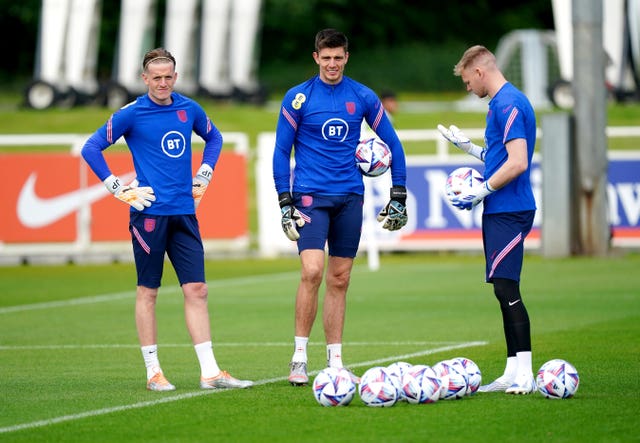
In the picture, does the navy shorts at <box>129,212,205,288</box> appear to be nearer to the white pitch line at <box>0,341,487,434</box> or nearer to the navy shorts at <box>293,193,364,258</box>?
the navy shorts at <box>293,193,364,258</box>

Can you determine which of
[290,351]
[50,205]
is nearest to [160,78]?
[290,351]

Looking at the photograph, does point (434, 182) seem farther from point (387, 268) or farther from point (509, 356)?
point (509, 356)

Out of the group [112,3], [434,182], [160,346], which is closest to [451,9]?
[112,3]

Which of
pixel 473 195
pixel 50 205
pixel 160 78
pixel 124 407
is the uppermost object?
pixel 160 78

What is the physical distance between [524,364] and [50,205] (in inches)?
611

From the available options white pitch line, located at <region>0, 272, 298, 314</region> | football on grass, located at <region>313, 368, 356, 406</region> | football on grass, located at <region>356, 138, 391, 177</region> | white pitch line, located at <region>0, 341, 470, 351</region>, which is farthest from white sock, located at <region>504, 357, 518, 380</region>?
white pitch line, located at <region>0, 272, 298, 314</region>

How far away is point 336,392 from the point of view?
9.31 m

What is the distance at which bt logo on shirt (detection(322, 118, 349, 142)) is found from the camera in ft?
34.6

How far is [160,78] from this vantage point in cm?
1030

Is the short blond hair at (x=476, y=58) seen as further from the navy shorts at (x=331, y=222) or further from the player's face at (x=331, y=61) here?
the navy shorts at (x=331, y=222)

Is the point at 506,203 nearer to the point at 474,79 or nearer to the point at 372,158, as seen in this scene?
the point at 474,79

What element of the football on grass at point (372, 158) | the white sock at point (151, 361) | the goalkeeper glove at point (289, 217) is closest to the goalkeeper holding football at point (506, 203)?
the football on grass at point (372, 158)

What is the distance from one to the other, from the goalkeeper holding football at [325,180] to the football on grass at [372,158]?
0.22ft

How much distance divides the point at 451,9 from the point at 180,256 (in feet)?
213
